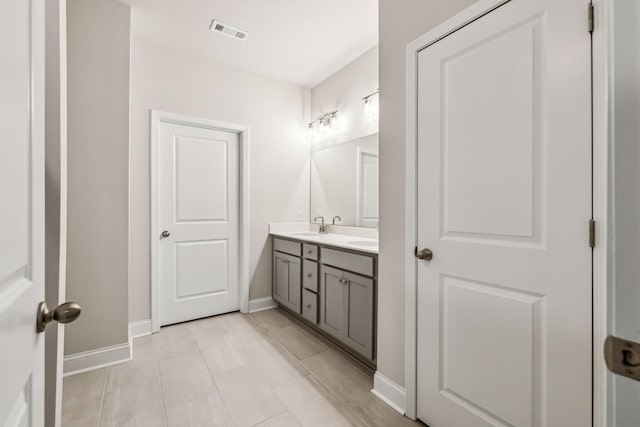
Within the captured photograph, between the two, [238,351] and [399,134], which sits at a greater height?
[399,134]

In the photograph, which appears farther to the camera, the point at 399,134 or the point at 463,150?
the point at 399,134

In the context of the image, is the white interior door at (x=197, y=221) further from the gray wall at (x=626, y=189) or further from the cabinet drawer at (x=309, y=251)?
the gray wall at (x=626, y=189)

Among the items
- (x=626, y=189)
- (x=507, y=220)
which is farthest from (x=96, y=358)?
(x=626, y=189)

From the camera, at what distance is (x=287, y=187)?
11.6 feet

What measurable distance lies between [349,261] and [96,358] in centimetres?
197

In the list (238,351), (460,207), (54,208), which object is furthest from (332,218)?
(54,208)

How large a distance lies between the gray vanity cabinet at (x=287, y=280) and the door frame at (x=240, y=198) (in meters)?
0.32

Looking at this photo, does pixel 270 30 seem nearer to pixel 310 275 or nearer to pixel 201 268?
pixel 310 275

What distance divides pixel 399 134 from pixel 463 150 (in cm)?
41

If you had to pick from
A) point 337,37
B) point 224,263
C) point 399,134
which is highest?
point 337,37

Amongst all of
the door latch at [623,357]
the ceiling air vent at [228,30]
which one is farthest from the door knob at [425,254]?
the ceiling air vent at [228,30]

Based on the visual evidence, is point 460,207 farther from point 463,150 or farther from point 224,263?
point 224,263

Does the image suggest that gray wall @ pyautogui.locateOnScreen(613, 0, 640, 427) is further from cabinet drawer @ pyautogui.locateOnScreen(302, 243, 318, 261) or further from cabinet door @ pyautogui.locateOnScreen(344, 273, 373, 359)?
cabinet drawer @ pyautogui.locateOnScreen(302, 243, 318, 261)

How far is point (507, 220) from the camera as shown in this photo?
1.19 m
